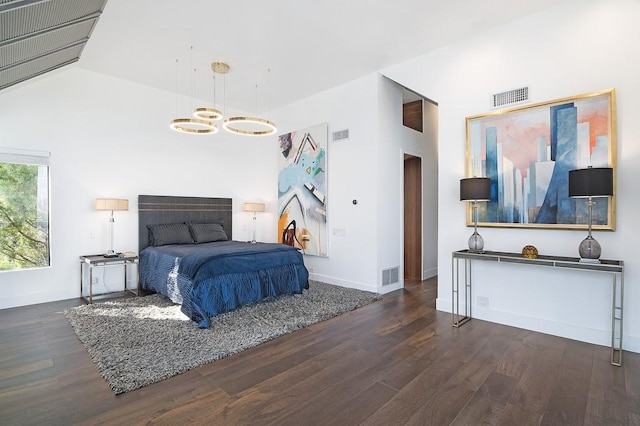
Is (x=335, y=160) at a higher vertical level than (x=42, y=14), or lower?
lower

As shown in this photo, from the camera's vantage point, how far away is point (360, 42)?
13.5 feet

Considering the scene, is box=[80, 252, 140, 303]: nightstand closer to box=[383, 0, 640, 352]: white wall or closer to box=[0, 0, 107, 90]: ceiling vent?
box=[0, 0, 107, 90]: ceiling vent

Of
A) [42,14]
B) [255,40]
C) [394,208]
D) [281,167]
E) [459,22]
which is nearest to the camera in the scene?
[42,14]

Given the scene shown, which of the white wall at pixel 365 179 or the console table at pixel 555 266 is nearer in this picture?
the console table at pixel 555 266

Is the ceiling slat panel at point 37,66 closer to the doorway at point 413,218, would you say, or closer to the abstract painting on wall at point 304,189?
the abstract painting on wall at point 304,189

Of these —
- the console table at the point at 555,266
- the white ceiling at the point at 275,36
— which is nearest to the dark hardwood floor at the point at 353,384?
the console table at the point at 555,266

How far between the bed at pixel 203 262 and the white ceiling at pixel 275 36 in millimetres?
2184

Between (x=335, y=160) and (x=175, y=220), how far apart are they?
9.91ft

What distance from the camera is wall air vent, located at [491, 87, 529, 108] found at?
3.55m

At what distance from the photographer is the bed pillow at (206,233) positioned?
219 inches

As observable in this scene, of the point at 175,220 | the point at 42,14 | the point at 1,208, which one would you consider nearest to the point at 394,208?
the point at 175,220

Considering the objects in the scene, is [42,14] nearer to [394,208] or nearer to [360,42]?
[360,42]

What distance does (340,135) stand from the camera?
549 cm

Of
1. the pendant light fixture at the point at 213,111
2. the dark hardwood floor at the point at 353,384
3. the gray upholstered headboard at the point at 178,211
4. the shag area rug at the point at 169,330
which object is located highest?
the pendant light fixture at the point at 213,111
